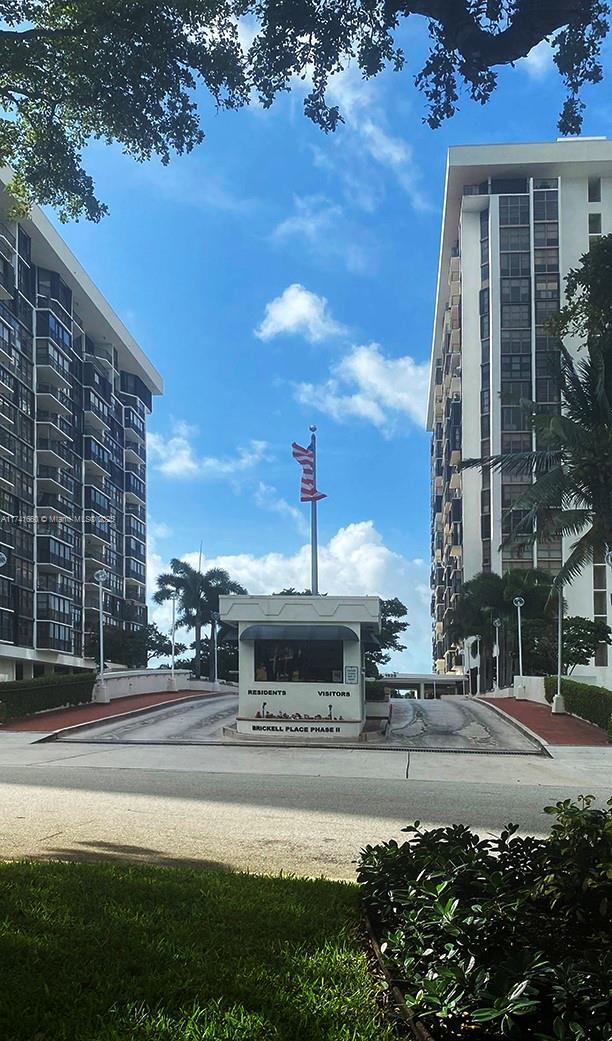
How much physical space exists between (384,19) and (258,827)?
8.30 m

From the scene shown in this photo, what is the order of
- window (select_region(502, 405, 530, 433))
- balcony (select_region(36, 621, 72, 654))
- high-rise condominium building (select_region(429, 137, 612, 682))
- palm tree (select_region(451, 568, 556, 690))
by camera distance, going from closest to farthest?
palm tree (select_region(451, 568, 556, 690)), balcony (select_region(36, 621, 72, 654)), high-rise condominium building (select_region(429, 137, 612, 682)), window (select_region(502, 405, 530, 433))

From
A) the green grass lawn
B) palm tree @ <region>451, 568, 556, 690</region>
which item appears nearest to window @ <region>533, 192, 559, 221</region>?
palm tree @ <region>451, 568, 556, 690</region>

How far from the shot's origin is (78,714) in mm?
35062

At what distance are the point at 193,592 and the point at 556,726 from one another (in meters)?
52.2

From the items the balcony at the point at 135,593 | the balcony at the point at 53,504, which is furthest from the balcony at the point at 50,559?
the balcony at the point at 135,593

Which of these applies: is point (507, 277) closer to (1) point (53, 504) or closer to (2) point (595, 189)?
(2) point (595, 189)

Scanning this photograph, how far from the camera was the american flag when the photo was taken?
114 feet

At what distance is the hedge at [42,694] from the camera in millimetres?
32344

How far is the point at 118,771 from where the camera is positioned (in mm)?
18109

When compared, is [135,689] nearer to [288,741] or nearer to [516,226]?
[288,741]

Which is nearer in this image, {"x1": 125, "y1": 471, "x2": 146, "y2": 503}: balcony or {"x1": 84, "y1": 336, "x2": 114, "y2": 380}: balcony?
{"x1": 84, "y1": 336, "x2": 114, "y2": 380}: balcony

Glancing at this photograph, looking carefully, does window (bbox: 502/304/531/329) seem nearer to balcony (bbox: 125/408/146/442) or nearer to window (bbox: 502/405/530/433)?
window (bbox: 502/405/530/433)

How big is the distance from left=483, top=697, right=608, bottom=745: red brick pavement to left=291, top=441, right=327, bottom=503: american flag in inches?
419

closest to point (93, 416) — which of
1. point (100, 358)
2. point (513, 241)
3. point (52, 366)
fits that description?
point (100, 358)
